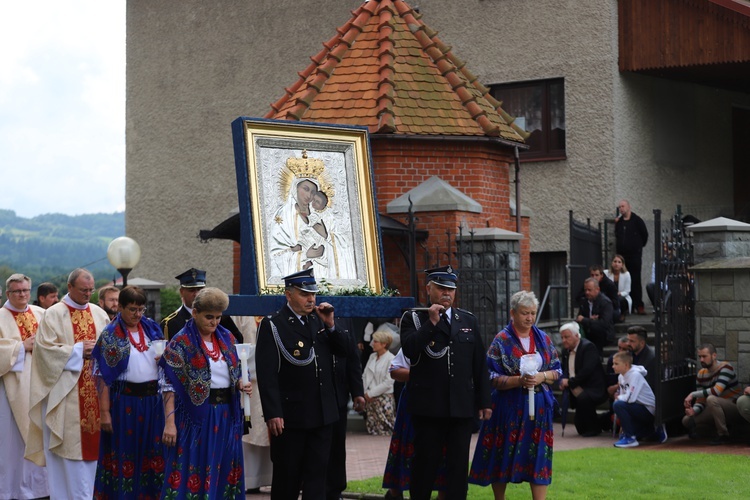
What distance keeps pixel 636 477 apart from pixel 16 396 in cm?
590

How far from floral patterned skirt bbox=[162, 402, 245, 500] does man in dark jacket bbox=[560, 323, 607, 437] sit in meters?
7.22

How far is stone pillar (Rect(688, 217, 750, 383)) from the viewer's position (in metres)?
14.6

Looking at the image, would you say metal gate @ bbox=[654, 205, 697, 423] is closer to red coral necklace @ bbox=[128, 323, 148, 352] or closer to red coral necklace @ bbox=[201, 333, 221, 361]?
red coral necklace @ bbox=[128, 323, 148, 352]

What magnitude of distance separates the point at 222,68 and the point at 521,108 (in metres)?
8.08

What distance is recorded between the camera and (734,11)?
67.8 feet

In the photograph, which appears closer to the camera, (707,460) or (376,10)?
(707,460)

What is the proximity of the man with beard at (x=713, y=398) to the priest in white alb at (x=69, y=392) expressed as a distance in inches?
278

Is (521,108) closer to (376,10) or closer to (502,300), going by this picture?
(376,10)

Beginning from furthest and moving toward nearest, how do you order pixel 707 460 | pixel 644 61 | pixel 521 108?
pixel 521 108 < pixel 644 61 < pixel 707 460

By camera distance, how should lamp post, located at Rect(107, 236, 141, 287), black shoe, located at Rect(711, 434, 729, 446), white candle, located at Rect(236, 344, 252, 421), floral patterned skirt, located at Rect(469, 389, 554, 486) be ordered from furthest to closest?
lamp post, located at Rect(107, 236, 141, 287)
black shoe, located at Rect(711, 434, 729, 446)
floral patterned skirt, located at Rect(469, 389, 554, 486)
white candle, located at Rect(236, 344, 252, 421)

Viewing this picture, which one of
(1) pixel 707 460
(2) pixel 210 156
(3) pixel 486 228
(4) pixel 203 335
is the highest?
(2) pixel 210 156

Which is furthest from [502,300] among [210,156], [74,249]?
[74,249]

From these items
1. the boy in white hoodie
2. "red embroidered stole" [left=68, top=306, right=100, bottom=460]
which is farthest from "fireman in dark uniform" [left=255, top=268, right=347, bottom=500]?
the boy in white hoodie

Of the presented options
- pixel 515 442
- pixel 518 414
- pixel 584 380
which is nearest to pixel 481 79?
pixel 584 380
